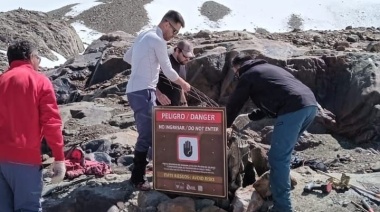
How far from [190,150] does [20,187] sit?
1.96m

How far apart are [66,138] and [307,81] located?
5121mm

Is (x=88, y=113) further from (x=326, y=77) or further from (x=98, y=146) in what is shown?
(x=326, y=77)

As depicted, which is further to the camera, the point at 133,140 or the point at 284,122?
the point at 133,140

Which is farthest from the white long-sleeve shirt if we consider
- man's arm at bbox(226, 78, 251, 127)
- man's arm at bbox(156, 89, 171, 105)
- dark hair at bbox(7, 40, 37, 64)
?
dark hair at bbox(7, 40, 37, 64)

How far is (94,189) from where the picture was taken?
6.99 m

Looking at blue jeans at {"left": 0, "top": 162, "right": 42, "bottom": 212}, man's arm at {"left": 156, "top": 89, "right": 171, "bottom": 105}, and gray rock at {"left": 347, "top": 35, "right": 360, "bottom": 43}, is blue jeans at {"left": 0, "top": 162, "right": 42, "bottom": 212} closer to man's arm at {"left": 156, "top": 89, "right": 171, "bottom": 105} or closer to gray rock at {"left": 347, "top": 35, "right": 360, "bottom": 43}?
man's arm at {"left": 156, "top": 89, "right": 171, "bottom": 105}

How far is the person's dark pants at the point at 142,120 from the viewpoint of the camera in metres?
6.67

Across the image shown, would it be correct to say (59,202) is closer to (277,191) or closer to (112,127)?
(277,191)

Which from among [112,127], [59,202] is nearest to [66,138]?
[112,127]

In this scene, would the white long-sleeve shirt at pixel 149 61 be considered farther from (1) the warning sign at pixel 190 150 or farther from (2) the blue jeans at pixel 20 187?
(2) the blue jeans at pixel 20 187

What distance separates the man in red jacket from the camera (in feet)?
16.7

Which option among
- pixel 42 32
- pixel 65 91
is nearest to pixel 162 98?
pixel 65 91

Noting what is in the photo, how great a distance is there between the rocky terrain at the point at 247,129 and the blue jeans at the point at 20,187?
1.60m

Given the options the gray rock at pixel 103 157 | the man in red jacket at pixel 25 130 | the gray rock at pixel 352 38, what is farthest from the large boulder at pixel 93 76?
the man in red jacket at pixel 25 130
